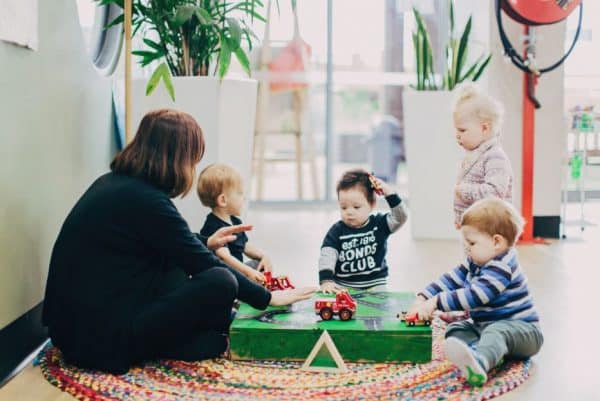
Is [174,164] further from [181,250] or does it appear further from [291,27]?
[291,27]

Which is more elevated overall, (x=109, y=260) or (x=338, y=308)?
(x=109, y=260)

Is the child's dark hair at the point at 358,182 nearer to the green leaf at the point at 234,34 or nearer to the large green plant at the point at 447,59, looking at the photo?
the green leaf at the point at 234,34

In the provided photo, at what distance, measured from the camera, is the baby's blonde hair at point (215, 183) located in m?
2.74

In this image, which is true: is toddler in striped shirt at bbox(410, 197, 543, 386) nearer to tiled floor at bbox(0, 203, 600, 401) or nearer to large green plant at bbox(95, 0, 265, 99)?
tiled floor at bbox(0, 203, 600, 401)

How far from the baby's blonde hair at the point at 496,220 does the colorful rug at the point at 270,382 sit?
36 centimetres

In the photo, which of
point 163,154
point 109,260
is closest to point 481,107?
point 163,154

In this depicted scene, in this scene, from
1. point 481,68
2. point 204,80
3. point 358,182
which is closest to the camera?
point 358,182

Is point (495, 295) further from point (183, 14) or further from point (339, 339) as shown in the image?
point (183, 14)

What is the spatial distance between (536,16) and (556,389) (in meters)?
2.51

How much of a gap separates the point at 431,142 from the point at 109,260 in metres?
2.74

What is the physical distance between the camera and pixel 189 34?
135 inches

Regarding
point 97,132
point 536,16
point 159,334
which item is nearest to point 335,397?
point 159,334

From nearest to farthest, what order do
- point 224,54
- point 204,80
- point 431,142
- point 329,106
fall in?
point 224,54 → point 204,80 → point 431,142 → point 329,106

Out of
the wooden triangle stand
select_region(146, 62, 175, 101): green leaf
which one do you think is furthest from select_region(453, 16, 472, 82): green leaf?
the wooden triangle stand
